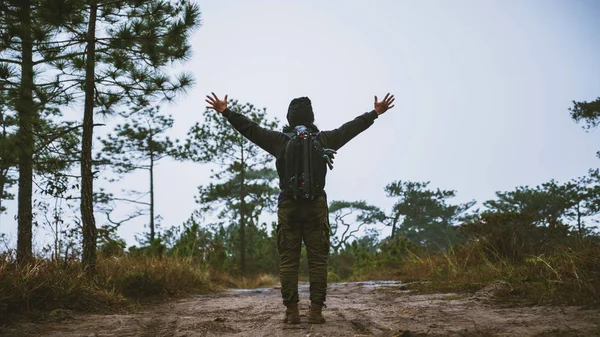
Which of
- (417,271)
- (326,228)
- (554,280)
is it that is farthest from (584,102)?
(326,228)

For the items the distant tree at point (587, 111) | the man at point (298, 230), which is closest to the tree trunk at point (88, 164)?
the man at point (298, 230)

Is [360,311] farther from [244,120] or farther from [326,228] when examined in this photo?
[244,120]

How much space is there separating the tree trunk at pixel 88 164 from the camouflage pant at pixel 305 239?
3.75 m

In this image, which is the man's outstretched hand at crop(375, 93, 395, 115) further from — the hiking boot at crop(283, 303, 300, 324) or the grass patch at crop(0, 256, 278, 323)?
the grass patch at crop(0, 256, 278, 323)

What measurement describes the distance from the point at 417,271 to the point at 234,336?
8244 millimetres

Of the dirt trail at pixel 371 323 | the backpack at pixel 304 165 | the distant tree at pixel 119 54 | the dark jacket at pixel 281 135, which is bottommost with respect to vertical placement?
the dirt trail at pixel 371 323

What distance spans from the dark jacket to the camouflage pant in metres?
0.20

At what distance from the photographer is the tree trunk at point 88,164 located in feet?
22.1

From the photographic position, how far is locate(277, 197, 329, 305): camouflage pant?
424 cm

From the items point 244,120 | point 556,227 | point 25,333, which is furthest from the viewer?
point 556,227

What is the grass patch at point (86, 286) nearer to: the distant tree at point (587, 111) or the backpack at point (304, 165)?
the backpack at point (304, 165)

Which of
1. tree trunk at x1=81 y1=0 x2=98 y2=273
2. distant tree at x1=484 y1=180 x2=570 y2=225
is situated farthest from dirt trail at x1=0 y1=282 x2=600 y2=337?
distant tree at x1=484 y1=180 x2=570 y2=225

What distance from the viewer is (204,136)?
23.9m

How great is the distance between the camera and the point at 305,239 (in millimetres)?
4332
